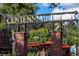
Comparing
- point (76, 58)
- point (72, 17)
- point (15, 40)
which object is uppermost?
point (72, 17)

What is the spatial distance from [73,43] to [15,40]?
443mm

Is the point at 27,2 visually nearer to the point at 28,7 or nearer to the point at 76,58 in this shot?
the point at 28,7

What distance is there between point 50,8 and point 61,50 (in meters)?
0.33

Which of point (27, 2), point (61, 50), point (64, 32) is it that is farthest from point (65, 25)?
point (27, 2)

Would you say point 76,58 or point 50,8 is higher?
point 50,8

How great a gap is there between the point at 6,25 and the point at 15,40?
13 cm

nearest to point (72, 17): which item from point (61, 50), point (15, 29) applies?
point (61, 50)

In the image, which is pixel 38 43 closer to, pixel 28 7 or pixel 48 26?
pixel 48 26

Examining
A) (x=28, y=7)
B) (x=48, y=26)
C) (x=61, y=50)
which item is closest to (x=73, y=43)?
(x=61, y=50)

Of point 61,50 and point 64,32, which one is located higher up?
point 64,32

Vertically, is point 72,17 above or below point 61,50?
above

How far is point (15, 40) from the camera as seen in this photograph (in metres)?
2.06

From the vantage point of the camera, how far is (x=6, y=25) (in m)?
2.06

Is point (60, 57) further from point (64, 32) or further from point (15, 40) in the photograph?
point (15, 40)
